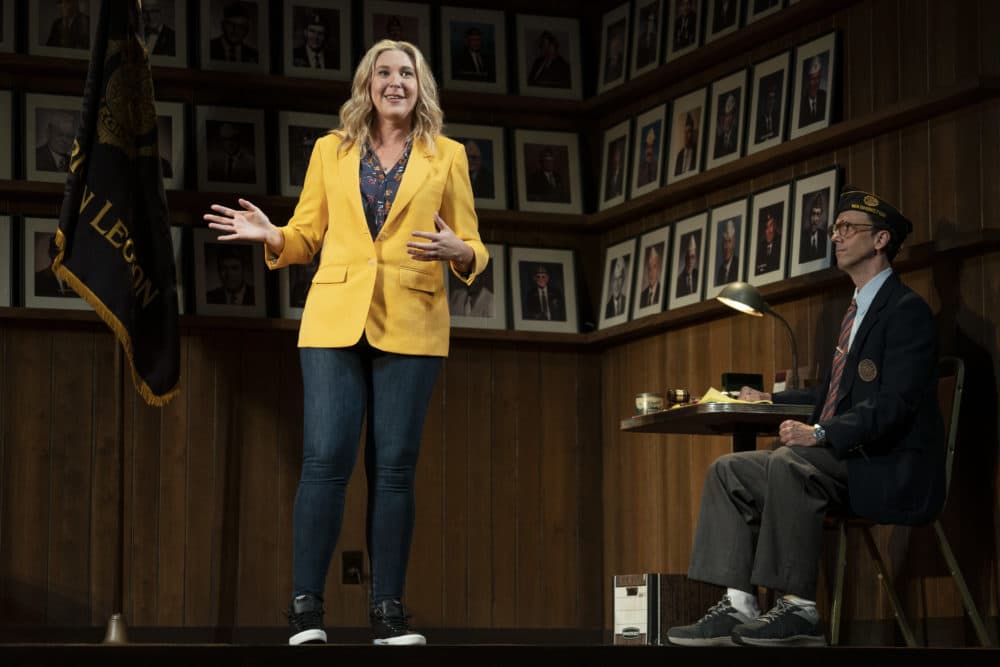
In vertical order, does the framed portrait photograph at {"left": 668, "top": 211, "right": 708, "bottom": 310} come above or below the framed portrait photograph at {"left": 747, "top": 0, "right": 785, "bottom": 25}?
below

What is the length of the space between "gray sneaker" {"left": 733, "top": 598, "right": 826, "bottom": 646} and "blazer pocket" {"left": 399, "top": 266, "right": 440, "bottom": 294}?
1127mm

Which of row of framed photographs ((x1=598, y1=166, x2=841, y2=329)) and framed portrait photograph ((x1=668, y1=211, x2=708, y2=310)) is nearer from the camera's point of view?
row of framed photographs ((x1=598, y1=166, x2=841, y2=329))

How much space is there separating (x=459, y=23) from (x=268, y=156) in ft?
3.27

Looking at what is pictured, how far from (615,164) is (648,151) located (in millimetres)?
233

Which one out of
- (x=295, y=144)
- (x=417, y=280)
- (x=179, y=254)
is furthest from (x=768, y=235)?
(x=179, y=254)

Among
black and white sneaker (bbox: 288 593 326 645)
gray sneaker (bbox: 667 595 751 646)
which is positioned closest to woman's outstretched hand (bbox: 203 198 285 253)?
black and white sneaker (bbox: 288 593 326 645)

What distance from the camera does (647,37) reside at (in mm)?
6184

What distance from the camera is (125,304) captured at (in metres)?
4.11

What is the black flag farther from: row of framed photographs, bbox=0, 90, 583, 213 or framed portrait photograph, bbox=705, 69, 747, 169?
framed portrait photograph, bbox=705, 69, 747, 169

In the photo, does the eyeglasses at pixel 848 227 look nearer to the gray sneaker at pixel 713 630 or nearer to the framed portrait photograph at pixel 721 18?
the gray sneaker at pixel 713 630

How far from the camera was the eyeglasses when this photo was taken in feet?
14.1

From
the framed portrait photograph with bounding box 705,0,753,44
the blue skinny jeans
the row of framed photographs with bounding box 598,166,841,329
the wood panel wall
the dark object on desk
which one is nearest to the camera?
the blue skinny jeans

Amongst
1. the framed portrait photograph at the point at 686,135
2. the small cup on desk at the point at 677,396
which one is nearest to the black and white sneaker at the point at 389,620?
the small cup on desk at the point at 677,396

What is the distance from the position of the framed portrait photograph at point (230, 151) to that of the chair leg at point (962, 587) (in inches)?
121
